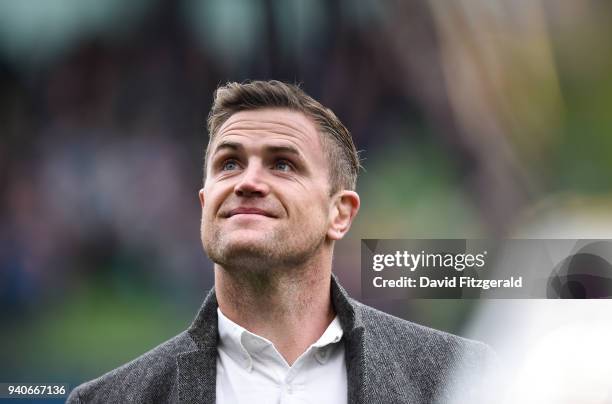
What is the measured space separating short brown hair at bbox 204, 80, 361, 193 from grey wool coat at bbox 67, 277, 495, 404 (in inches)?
13.9

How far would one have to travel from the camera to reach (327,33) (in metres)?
2.77

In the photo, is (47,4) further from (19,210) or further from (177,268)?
(177,268)

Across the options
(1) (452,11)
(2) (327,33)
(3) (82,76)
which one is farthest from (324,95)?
(3) (82,76)

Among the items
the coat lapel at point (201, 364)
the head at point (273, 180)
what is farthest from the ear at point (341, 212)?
the coat lapel at point (201, 364)

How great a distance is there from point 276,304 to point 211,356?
0.23 metres

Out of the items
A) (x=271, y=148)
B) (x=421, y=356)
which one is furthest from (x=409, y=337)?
(x=271, y=148)

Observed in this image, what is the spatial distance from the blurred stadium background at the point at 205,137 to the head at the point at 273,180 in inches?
18.0

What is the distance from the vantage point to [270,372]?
2053 millimetres

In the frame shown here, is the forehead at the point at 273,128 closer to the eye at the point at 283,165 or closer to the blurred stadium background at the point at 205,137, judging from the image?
the eye at the point at 283,165

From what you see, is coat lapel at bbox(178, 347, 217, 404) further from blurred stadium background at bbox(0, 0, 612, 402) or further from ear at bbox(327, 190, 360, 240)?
blurred stadium background at bbox(0, 0, 612, 402)

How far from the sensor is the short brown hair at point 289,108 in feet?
7.32

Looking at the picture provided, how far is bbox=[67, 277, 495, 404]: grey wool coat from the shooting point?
2031 millimetres

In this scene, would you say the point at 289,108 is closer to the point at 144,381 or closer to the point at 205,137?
the point at 205,137

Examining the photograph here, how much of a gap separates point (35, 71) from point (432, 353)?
1.83 meters
